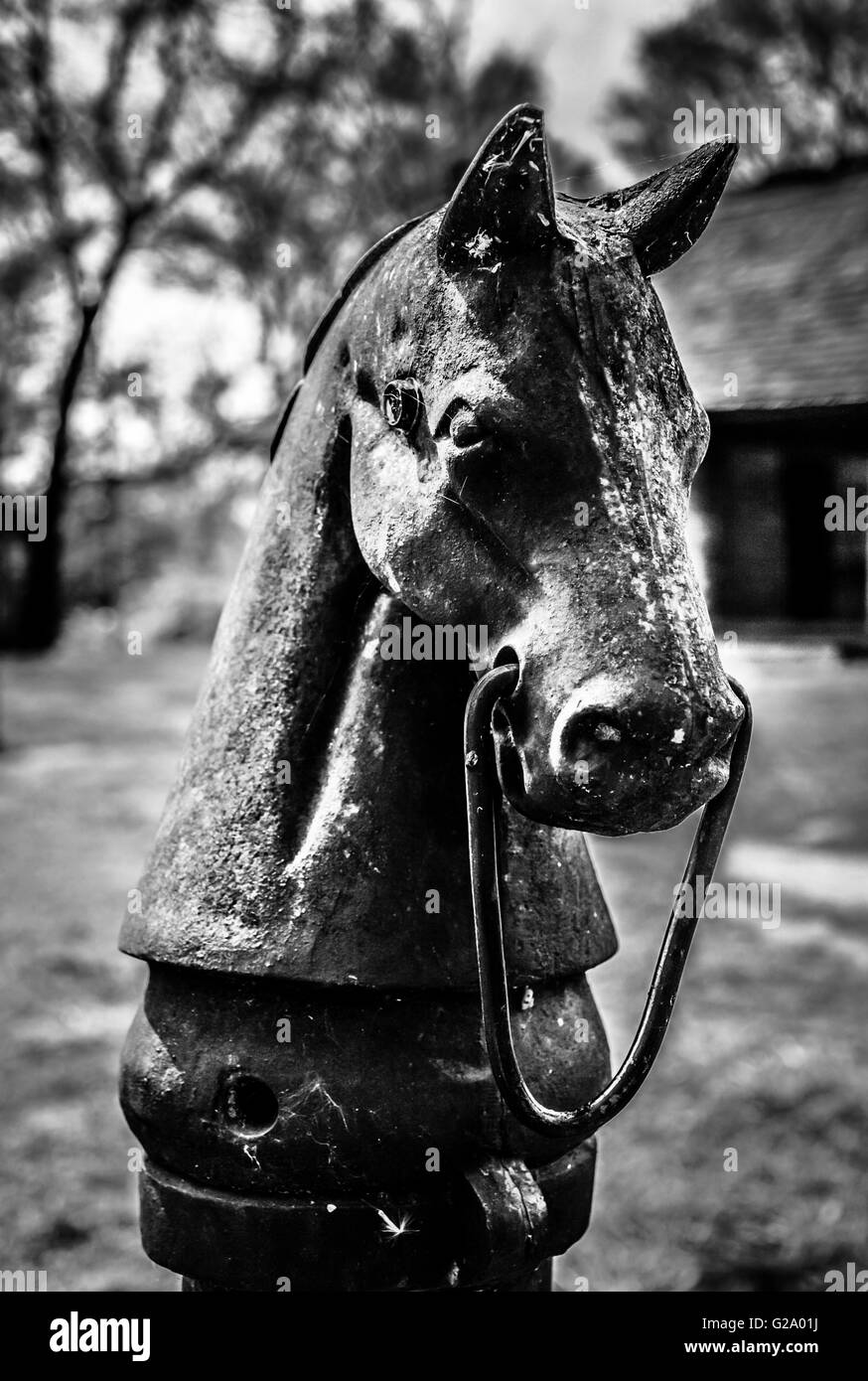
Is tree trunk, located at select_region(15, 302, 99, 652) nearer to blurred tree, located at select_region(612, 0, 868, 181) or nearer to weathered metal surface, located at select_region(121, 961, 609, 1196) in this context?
blurred tree, located at select_region(612, 0, 868, 181)

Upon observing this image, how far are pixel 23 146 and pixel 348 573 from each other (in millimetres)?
14807

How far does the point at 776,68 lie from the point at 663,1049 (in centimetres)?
1441

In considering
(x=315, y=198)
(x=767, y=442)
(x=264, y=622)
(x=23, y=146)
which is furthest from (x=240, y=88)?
(x=264, y=622)

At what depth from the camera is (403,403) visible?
1213 mm

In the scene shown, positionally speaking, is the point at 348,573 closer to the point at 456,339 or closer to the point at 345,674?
the point at 345,674

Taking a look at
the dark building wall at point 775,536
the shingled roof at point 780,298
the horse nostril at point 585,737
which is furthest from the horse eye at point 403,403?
the dark building wall at point 775,536

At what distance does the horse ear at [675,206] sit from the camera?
1213 millimetres

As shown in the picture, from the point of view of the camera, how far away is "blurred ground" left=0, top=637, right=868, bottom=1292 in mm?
3475

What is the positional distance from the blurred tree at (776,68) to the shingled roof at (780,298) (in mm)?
4548

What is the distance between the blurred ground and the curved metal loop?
0.87m

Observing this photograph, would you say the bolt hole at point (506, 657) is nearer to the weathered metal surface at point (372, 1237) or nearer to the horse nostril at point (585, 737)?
the horse nostril at point (585, 737)

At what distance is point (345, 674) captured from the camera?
4.55 ft

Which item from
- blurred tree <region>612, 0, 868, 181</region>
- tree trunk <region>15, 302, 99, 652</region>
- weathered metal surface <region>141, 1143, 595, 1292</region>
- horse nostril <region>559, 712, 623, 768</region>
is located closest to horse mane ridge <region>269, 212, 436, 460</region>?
horse nostril <region>559, 712, 623, 768</region>

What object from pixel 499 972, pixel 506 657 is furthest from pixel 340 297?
pixel 499 972
